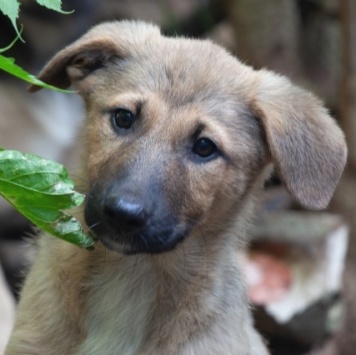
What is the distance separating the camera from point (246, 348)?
4301 millimetres

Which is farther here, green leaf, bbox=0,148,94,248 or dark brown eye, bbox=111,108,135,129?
dark brown eye, bbox=111,108,135,129

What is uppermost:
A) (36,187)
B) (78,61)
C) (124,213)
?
(36,187)

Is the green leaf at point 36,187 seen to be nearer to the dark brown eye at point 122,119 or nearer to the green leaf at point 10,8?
the green leaf at point 10,8

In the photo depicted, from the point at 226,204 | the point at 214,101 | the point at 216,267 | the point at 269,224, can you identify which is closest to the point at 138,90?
the point at 214,101

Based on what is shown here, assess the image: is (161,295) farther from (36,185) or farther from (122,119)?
(36,185)

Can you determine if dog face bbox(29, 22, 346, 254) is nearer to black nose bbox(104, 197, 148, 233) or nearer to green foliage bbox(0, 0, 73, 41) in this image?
black nose bbox(104, 197, 148, 233)

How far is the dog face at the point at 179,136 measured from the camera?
12.3 ft

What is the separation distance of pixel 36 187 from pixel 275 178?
125 inches

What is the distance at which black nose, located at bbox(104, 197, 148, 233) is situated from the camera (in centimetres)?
359

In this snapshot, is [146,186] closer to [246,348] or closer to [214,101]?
[214,101]

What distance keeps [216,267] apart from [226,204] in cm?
32

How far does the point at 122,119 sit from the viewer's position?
13.0ft

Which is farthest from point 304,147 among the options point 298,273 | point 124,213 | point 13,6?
point 298,273

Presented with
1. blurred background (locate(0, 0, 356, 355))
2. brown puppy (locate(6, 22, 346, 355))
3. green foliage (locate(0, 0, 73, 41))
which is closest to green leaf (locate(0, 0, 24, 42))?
green foliage (locate(0, 0, 73, 41))
